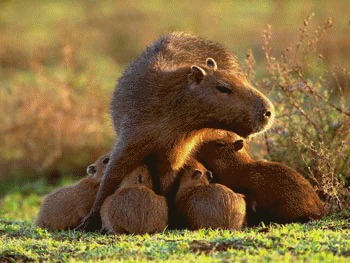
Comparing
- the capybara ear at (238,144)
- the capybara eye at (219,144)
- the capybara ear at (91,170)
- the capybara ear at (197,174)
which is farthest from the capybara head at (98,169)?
the capybara ear at (238,144)

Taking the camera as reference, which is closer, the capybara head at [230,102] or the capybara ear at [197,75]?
the capybara head at [230,102]

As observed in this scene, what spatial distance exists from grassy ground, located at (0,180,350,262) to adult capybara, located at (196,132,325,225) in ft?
0.79

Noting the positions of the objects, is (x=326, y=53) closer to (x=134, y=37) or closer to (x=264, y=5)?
(x=134, y=37)

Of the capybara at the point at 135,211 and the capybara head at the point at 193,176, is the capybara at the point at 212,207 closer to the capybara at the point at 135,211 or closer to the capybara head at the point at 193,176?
the capybara head at the point at 193,176

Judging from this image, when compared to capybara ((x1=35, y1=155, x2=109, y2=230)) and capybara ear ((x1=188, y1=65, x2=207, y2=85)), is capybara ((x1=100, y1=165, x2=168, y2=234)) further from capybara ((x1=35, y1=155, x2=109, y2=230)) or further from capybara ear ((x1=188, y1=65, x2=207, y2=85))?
capybara ear ((x1=188, y1=65, x2=207, y2=85))

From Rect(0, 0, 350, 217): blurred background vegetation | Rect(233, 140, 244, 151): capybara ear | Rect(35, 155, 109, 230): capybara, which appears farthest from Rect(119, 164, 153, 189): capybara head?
Rect(0, 0, 350, 217): blurred background vegetation

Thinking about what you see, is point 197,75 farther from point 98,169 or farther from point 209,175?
point 98,169

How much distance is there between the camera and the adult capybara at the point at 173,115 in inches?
319

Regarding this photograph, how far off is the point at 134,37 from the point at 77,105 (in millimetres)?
12086

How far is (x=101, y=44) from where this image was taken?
2800 cm

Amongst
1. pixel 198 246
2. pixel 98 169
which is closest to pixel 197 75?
pixel 98 169

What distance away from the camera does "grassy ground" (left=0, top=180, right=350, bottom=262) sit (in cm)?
666

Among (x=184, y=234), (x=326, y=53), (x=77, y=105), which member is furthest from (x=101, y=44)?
(x=184, y=234)

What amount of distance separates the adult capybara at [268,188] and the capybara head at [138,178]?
83 cm
